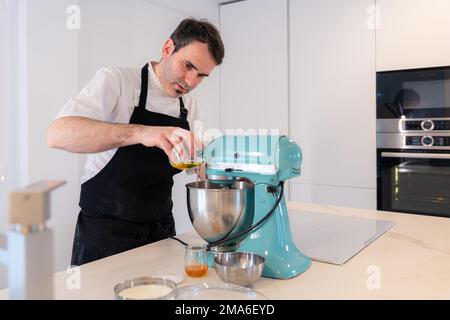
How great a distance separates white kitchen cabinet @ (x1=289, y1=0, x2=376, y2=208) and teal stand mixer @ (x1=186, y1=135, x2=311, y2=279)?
5.24 ft

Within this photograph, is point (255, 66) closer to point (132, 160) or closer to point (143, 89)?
point (143, 89)

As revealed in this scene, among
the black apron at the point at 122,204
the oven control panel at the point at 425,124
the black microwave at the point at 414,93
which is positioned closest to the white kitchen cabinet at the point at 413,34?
the black microwave at the point at 414,93

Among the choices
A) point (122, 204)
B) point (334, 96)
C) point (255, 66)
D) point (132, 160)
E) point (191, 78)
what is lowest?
point (122, 204)

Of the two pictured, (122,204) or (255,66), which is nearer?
(122,204)

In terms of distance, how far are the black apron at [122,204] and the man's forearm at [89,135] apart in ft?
0.77

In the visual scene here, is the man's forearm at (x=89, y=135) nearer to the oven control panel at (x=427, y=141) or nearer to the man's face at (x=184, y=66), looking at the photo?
the man's face at (x=184, y=66)

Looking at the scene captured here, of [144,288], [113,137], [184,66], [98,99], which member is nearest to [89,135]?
[113,137]

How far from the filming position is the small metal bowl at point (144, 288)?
709 mm

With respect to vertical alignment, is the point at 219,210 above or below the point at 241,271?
above

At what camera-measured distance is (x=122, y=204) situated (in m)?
1.42

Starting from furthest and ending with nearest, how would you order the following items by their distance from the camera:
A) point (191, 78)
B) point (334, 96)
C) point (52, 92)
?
1. point (334, 96)
2. point (52, 92)
3. point (191, 78)

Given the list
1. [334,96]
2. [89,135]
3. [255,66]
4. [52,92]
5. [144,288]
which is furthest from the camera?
[255,66]

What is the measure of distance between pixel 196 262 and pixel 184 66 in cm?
77
